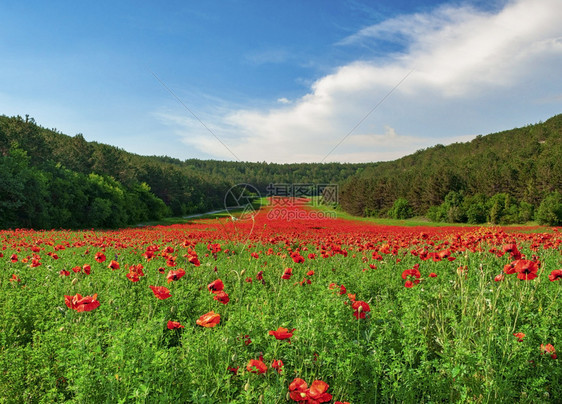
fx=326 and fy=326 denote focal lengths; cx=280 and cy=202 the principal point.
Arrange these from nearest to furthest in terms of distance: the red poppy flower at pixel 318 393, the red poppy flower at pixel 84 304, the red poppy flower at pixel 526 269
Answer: the red poppy flower at pixel 318 393 < the red poppy flower at pixel 84 304 < the red poppy flower at pixel 526 269

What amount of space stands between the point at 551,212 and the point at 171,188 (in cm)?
6936

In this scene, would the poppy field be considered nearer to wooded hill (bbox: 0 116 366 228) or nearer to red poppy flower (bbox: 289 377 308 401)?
red poppy flower (bbox: 289 377 308 401)

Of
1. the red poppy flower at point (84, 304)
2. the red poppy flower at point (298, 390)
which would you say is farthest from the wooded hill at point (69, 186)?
the red poppy flower at point (298, 390)

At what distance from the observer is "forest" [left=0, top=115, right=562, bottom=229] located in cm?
3136

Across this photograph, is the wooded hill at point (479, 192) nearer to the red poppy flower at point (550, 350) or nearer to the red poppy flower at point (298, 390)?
the red poppy flower at point (550, 350)

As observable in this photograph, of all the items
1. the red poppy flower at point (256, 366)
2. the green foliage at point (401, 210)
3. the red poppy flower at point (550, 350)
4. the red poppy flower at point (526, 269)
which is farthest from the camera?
the green foliage at point (401, 210)

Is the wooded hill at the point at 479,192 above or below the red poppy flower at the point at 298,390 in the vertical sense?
above

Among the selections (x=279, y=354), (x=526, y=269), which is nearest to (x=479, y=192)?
(x=526, y=269)

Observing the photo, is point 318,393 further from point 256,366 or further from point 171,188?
point 171,188

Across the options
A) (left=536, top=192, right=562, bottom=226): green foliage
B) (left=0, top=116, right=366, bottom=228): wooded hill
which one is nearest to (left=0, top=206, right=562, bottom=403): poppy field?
(left=0, top=116, right=366, bottom=228): wooded hill

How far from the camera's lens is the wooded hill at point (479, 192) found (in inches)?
2077

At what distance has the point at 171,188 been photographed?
75.7 metres

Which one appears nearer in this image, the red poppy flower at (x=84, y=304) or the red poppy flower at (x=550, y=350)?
the red poppy flower at (x=84, y=304)

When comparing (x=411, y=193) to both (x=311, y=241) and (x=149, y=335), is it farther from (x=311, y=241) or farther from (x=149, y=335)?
(x=149, y=335)
